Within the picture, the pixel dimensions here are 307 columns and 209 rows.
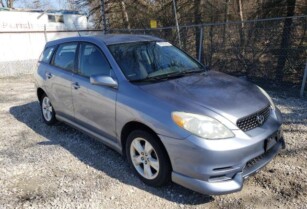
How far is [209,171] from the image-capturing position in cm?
270

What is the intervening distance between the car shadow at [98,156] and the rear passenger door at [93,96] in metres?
0.41

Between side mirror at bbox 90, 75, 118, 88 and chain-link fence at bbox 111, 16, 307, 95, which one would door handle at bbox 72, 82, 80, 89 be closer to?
side mirror at bbox 90, 75, 118, 88

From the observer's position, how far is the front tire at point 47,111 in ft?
17.4

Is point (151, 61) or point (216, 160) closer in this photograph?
point (216, 160)

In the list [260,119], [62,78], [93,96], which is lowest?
[260,119]

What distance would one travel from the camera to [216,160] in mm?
2652

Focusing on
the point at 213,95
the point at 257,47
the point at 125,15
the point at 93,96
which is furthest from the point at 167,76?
the point at 125,15

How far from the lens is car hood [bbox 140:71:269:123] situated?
9.52 ft

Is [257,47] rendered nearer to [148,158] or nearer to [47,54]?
[47,54]

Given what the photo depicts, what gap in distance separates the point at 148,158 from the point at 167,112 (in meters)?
0.65

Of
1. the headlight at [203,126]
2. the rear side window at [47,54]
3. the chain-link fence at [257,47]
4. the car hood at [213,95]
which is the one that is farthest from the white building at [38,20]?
the headlight at [203,126]

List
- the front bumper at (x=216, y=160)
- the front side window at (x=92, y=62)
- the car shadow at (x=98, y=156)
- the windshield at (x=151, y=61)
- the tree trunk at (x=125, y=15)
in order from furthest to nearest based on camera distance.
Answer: the tree trunk at (x=125, y=15), the front side window at (x=92, y=62), the windshield at (x=151, y=61), the car shadow at (x=98, y=156), the front bumper at (x=216, y=160)

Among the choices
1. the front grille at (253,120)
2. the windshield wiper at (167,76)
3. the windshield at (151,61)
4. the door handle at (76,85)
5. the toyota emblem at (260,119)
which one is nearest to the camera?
the front grille at (253,120)

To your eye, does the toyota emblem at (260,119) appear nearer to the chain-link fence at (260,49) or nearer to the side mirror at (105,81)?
the side mirror at (105,81)
